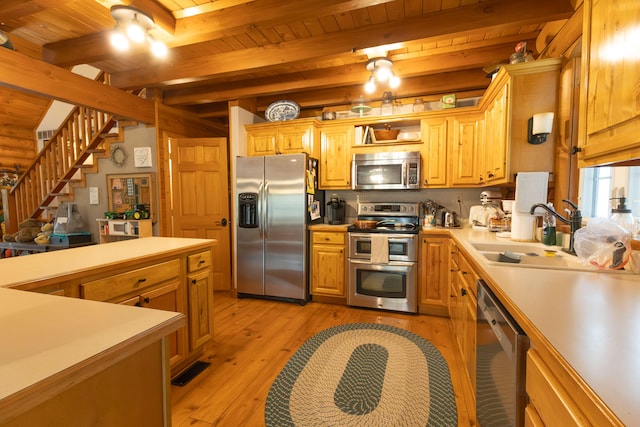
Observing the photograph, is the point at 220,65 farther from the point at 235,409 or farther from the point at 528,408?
the point at 528,408

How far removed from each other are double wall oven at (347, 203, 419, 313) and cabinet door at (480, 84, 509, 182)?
91 cm

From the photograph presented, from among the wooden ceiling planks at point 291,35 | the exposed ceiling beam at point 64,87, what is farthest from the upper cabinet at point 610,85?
the exposed ceiling beam at point 64,87

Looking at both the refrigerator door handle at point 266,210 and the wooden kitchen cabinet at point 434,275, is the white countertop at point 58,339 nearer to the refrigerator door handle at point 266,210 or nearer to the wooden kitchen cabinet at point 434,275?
the refrigerator door handle at point 266,210

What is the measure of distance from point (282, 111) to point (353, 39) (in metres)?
1.56

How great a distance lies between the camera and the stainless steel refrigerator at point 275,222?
3.37m

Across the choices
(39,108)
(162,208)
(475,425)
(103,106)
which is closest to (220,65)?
(103,106)

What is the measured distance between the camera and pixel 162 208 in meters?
3.77

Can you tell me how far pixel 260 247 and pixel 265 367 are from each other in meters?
1.60

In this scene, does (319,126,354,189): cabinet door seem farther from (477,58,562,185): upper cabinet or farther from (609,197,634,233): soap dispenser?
(609,197,634,233): soap dispenser

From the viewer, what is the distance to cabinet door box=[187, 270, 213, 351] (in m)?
2.07

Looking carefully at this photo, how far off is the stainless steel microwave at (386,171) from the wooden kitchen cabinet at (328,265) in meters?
0.71

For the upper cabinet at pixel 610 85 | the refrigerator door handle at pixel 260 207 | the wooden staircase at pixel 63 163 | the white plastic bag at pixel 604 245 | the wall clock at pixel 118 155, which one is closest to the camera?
the upper cabinet at pixel 610 85

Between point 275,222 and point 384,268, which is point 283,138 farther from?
point 384,268

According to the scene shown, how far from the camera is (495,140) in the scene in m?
2.46
